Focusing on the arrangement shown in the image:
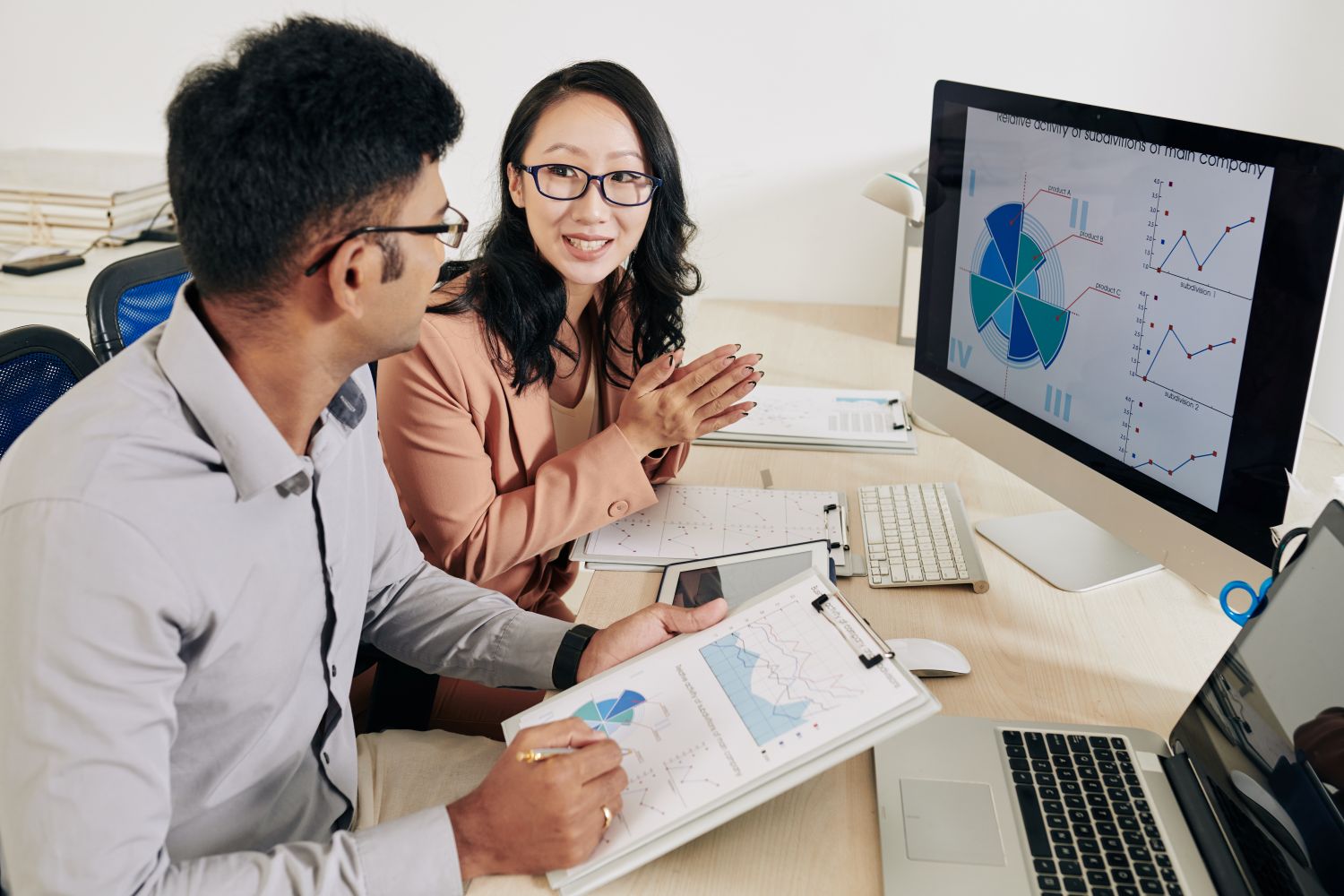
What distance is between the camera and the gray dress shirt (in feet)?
2.28

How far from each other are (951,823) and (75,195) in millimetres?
2465

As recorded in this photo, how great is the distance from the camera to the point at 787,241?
2.32 m

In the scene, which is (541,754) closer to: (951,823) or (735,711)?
(735,711)

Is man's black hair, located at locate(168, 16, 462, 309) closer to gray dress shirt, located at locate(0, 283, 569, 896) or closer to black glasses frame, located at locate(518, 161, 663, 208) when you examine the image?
gray dress shirt, located at locate(0, 283, 569, 896)

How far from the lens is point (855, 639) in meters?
0.89

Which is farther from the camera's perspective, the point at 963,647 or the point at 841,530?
the point at 841,530

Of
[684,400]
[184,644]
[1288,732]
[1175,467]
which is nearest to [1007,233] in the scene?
[1175,467]

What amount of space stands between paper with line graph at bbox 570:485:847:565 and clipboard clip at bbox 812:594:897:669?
0.29m

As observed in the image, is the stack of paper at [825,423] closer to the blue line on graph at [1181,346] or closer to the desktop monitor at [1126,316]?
the desktop monitor at [1126,316]

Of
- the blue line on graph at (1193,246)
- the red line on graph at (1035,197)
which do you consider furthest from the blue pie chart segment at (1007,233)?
the blue line on graph at (1193,246)

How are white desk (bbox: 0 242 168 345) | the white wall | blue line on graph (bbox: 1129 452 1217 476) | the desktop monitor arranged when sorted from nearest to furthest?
the desktop monitor → blue line on graph (bbox: 1129 452 1217 476) → the white wall → white desk (bbox: 0 242 168 345)

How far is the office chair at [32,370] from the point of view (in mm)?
1105

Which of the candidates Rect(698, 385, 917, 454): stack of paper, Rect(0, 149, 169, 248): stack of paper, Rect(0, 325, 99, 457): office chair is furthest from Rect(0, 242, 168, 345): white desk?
Rect(698, 385, 917, 454): stack of paper


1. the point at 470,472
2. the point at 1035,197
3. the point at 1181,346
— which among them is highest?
the point at 1035,197
